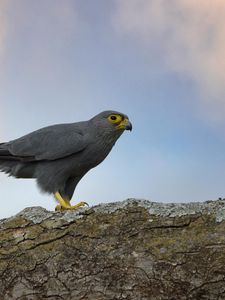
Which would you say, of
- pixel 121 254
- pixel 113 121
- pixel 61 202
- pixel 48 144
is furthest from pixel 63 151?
pixel 121 254

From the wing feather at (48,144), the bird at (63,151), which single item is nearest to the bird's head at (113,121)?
the bird at (63,151)

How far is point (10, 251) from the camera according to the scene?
3.60m

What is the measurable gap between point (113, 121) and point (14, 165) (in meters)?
1.31

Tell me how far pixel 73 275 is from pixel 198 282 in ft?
2.59

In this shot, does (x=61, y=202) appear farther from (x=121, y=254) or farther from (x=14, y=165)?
(x=121, y=254)

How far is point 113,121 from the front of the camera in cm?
626

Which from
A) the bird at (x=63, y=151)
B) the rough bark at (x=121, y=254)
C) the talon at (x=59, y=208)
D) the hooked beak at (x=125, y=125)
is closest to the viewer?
the rough bark at (x=121, y=254)

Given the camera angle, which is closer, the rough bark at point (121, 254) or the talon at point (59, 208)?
the rough bark at point (121, 254)

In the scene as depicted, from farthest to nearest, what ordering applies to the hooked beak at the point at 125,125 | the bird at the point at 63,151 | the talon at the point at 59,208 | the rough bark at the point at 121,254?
the hooked beak at the point at 125,125 < the bird at the point at 63,151 < the talon at the point at 59,208 < the rough bark at the point at 121,254

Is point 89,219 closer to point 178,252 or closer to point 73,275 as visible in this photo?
point 73,275

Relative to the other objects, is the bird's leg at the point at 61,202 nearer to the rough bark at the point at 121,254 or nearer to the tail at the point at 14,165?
the tail at the point at 14,165

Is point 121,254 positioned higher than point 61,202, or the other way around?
point 61,202

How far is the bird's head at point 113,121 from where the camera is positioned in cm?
623

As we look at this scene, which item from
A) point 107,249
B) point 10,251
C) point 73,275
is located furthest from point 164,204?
point 10,251
